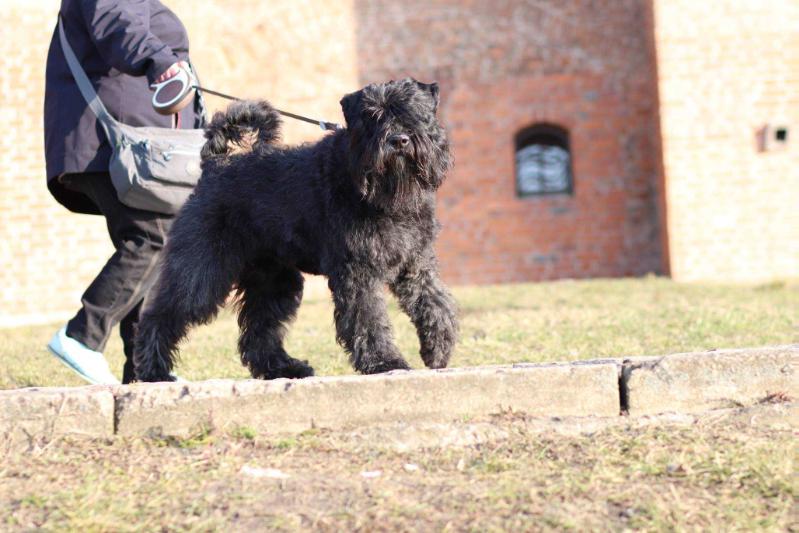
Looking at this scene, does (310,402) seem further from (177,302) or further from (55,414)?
(177,302)

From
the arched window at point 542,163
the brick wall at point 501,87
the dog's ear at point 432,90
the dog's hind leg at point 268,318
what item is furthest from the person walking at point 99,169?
the arched window at point 542,163

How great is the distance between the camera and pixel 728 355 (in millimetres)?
3592

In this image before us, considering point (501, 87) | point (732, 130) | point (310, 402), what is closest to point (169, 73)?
point (310, 402)

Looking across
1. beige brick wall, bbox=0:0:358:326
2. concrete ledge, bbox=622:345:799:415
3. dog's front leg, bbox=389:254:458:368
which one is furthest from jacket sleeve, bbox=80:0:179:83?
beige brick wall, bbox=0:0:358:326

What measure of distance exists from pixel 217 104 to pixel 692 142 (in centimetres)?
602

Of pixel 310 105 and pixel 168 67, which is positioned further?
pixel 310 105

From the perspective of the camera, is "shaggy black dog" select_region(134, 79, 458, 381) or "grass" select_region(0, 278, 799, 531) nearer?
"grass" select_region(0, 278, 799, 531)

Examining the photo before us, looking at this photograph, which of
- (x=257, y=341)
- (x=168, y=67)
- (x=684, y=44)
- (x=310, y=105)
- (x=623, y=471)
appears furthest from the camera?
(x=310, y=105)

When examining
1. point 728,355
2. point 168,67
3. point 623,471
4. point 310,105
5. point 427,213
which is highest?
point 310,105

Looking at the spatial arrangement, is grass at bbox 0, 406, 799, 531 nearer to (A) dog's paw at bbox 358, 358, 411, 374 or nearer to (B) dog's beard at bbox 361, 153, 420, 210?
(A) dog's paw at bbox 358, 358, 411, 374

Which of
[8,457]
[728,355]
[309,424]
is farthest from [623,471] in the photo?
[8,457]

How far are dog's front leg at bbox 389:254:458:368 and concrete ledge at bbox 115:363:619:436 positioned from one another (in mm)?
671

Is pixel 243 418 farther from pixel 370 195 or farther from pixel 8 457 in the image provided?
pixel 370 195

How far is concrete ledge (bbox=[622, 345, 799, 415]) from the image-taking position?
11.7 ft
